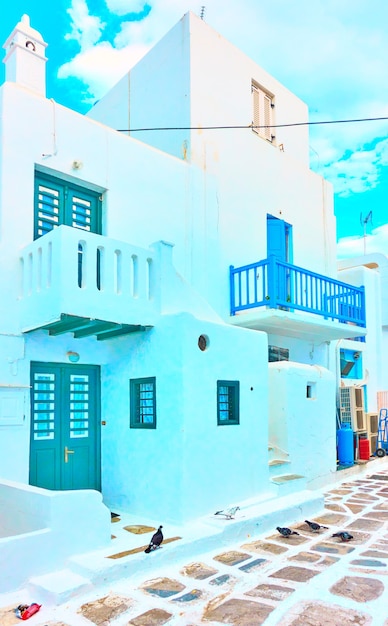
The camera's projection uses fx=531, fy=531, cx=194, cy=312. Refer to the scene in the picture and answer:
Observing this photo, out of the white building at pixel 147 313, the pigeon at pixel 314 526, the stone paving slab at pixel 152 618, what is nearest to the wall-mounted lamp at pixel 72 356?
the white building at pixel 147 313

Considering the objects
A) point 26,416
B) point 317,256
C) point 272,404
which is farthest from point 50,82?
point 317,256

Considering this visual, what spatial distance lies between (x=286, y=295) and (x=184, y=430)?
15.2ft

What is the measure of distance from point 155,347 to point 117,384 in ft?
3.52

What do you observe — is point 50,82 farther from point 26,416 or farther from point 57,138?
point 26,416

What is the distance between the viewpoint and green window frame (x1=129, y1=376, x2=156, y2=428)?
8133mm

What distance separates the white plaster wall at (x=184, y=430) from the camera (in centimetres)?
761

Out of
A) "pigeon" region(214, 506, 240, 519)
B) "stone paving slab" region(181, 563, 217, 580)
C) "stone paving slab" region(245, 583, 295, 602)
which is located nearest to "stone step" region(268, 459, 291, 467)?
"pigeon" region(214, 506, 240, 519)

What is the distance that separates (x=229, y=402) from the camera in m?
8.67

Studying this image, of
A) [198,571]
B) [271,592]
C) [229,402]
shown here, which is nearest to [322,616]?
[271,592]

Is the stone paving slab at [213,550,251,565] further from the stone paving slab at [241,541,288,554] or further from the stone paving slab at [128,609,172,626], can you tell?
the stone paving slab at [128,609,172,626]

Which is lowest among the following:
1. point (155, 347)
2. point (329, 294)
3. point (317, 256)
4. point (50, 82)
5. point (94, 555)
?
point (94, 555)

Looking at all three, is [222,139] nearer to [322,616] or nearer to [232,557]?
[232,557]

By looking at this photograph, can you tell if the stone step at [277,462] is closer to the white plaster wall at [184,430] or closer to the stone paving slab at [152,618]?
the white plaster wall at [184,430]

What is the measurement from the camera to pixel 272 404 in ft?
34.4
